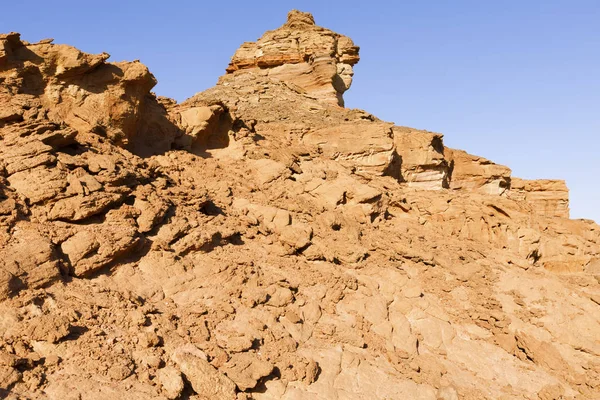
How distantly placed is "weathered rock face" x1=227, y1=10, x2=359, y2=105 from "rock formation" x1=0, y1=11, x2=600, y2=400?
399 cm

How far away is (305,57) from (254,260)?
1375 cm

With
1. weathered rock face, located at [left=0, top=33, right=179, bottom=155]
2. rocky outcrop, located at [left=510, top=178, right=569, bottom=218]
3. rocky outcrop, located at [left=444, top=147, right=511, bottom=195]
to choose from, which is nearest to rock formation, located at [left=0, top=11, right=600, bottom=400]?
weathered rock face, located at [left=0, top=33, right=179, bottom=155]

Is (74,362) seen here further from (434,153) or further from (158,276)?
(434,153)

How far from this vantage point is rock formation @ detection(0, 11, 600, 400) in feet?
22.2

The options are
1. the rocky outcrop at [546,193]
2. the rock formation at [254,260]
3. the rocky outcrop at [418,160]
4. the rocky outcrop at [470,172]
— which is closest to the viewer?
the rock formation at [254,260]

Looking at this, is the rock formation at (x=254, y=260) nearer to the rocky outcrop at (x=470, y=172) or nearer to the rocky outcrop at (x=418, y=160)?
the rocky outcrop at (x=418, y=160)

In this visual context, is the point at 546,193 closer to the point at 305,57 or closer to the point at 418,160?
the point at 418,160

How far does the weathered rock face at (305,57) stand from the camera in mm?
20672

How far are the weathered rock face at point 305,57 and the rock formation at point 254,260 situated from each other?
13.1ft

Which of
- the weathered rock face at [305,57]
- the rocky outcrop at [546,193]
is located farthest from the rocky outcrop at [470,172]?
the weathered rock face at [305,57]

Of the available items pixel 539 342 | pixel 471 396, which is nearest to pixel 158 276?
pixel 471 396

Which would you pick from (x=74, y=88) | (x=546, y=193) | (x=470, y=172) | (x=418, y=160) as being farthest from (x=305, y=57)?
(x=74, y=88)

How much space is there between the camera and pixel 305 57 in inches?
851

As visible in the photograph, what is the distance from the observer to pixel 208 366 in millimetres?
6695
